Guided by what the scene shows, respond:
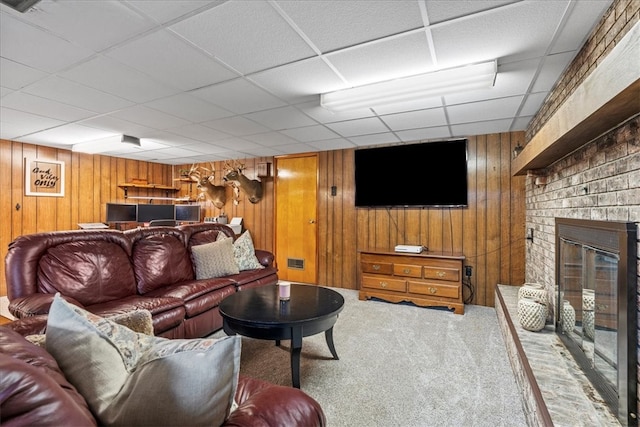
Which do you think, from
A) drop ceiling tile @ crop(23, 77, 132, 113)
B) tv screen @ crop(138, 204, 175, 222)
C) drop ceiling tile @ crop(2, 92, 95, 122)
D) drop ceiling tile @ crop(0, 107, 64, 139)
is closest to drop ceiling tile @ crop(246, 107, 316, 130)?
drop ceiling tile @ crop(23, 77, 132, 113)

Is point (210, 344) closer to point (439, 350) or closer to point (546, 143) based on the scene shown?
point (546, 143)

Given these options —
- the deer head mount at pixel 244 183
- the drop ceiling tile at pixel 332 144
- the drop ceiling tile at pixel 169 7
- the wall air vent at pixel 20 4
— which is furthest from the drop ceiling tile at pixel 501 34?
the deer head mount at pixel 244 183

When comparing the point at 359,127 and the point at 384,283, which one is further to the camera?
the point at 384,283

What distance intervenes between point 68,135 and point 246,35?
382 cm

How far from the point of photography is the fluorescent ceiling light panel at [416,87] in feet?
6.98

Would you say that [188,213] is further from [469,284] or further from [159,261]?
[469,284]

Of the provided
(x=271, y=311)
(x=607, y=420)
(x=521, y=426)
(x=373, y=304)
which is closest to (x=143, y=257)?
(x=271, y=311)

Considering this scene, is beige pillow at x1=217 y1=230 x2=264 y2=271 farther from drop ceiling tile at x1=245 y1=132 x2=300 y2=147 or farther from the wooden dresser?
the wooden dresser

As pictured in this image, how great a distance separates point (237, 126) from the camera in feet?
12.0

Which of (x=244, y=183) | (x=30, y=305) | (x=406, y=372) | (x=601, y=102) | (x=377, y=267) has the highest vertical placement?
(x=244, y=183)

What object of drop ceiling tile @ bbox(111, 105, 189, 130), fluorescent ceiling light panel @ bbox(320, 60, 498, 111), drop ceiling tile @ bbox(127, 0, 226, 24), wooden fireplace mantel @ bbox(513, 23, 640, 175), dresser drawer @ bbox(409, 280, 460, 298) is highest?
drop ceiling tile @ bbox(111, 105, 189, 130)

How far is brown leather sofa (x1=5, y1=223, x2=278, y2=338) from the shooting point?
2.26m

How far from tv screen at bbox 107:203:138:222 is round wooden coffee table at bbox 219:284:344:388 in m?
4.26

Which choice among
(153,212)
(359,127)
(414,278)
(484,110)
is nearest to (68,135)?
(153,212)
